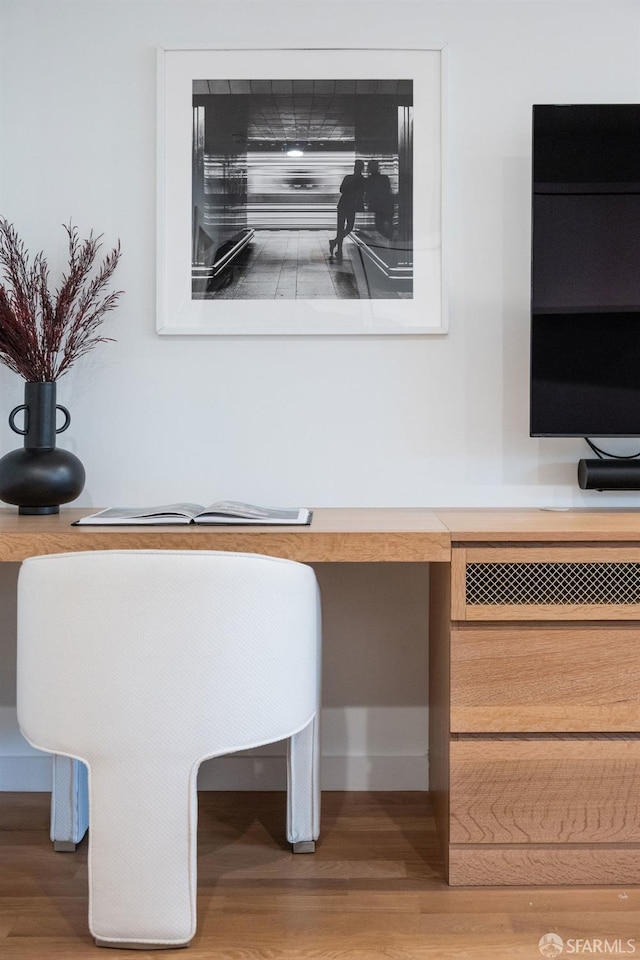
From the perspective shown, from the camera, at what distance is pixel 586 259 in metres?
1.98

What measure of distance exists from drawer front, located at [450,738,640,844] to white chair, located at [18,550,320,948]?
562 mm

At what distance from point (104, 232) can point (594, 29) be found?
150 cm

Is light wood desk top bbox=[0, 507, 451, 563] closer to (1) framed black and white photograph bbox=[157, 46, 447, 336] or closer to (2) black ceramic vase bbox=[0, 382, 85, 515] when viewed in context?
(2) black ceramic vase bbox=[0, 382, 85, 515]

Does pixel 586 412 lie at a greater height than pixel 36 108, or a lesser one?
lesser

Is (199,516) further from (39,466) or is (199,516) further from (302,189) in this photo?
(302,189)

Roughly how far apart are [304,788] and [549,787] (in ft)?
1.85

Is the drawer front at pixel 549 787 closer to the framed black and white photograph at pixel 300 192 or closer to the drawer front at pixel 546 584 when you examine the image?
the drawer front at pixel 546 584

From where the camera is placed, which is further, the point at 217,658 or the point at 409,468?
the point at 409,468

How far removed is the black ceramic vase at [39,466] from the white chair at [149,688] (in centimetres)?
58

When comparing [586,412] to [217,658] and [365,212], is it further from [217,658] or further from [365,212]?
[217,658]

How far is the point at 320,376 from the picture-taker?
220 centimetres

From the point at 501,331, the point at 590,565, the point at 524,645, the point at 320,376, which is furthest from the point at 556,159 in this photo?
the point at 524,645

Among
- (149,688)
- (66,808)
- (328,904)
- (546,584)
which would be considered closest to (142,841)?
(149,688)

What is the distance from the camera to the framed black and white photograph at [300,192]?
214 cm
